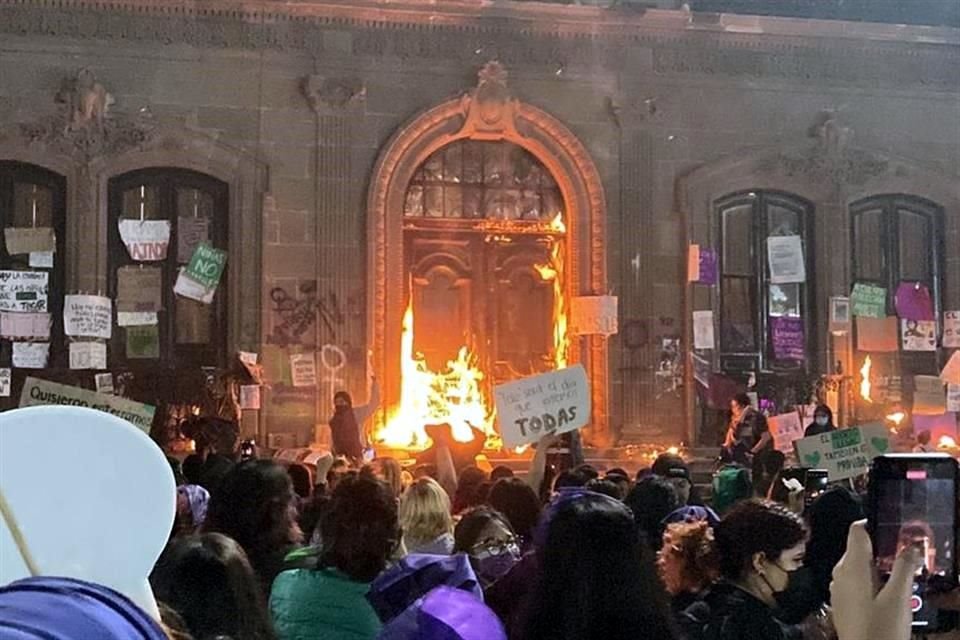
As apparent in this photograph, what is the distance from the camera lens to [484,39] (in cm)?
1662

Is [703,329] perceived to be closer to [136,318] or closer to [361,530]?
[136,318]

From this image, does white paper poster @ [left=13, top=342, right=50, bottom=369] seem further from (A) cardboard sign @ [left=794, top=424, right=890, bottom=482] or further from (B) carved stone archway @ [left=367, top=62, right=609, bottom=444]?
(A) cardboard sign @ [left=794, top=424, right=890, bottom=482]

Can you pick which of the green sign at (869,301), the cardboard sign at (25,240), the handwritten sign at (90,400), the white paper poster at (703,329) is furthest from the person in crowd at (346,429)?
the green sign at (869,301)

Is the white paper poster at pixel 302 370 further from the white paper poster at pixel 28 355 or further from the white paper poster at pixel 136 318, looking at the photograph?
the white paper poster at pixel 28 355

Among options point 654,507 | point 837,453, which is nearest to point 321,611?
point 654,507

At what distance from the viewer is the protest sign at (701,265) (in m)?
16.9

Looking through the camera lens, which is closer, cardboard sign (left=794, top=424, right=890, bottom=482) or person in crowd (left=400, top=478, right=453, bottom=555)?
person in crowd (left=400, top=478, right=453, bottom=555)

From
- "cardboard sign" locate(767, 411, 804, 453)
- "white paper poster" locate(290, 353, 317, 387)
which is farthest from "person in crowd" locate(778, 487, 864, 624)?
"white paper poster" locate(290, 353, 317, 387)

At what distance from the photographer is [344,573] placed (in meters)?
4.52

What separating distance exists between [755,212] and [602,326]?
2804 millimetres

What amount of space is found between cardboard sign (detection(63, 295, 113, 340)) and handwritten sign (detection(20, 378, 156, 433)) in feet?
8.34

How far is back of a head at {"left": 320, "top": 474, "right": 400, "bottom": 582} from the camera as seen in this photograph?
178 inches

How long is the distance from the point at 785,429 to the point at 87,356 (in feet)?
27.2

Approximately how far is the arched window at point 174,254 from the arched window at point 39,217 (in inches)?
23.5
